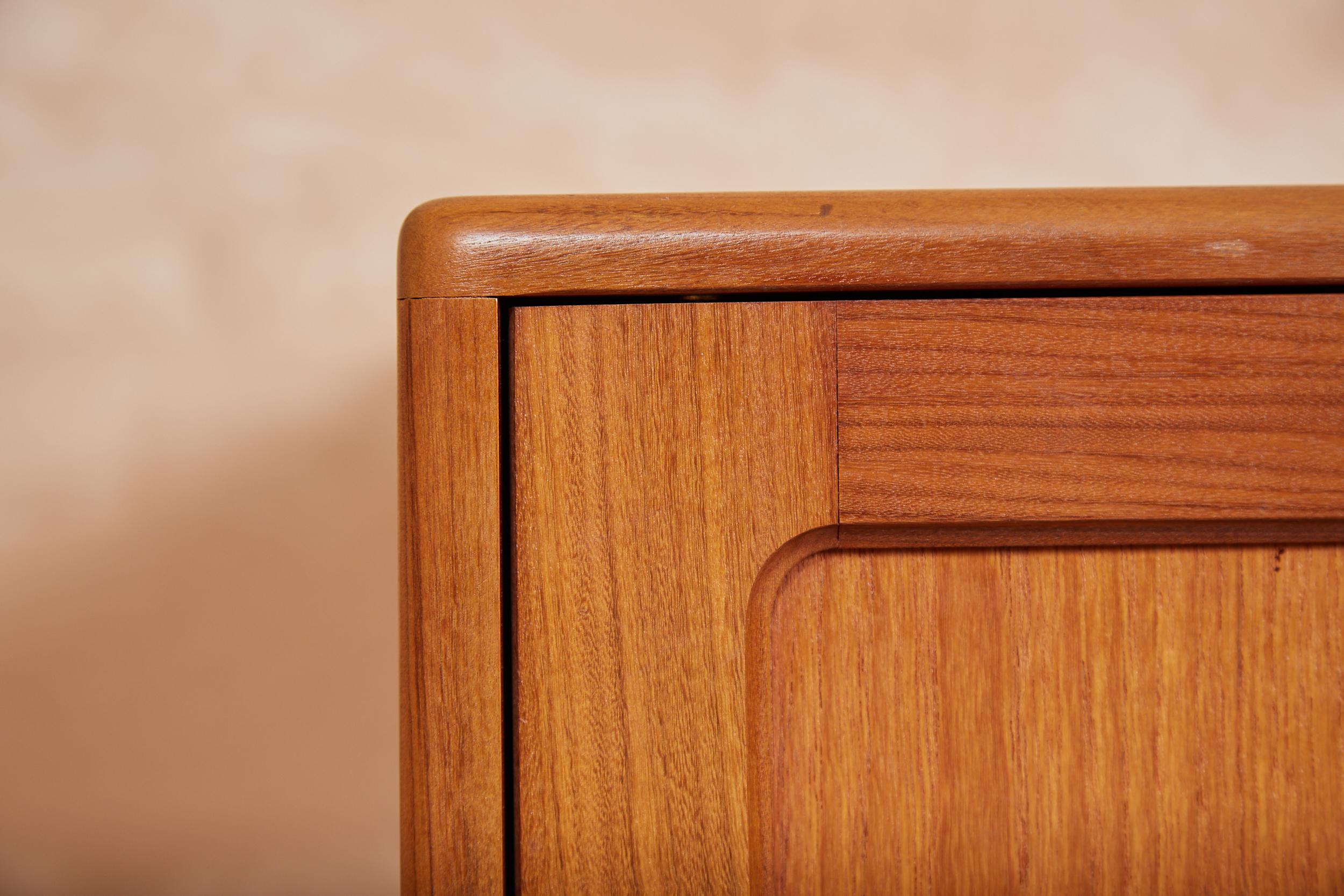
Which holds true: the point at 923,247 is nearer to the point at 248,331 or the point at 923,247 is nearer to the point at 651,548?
the point at 651,548

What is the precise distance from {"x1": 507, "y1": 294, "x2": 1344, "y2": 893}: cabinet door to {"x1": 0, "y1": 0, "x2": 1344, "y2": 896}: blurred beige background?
1.58ft

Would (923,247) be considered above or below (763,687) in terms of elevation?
above

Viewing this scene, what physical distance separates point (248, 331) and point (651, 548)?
1.84ft

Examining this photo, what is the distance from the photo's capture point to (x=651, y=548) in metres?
0.23

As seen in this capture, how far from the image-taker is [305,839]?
26.5 inches

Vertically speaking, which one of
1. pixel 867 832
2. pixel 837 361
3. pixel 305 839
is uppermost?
pixel 837 361

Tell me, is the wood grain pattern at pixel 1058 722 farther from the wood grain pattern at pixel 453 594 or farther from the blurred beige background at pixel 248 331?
the blurred beige background at pixel 248 331

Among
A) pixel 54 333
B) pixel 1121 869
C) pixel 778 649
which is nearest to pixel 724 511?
pixel 778 649

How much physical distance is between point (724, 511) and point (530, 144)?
0.54m

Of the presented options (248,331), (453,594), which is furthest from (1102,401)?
(248,331)

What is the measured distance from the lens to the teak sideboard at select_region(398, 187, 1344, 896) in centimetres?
23

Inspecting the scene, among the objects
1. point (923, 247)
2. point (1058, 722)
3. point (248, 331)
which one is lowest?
A: point (1058, 722)

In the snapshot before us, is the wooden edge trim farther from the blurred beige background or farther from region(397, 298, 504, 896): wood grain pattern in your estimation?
the blurred beige background

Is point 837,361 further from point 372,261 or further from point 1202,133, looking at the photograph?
point 1202,133
